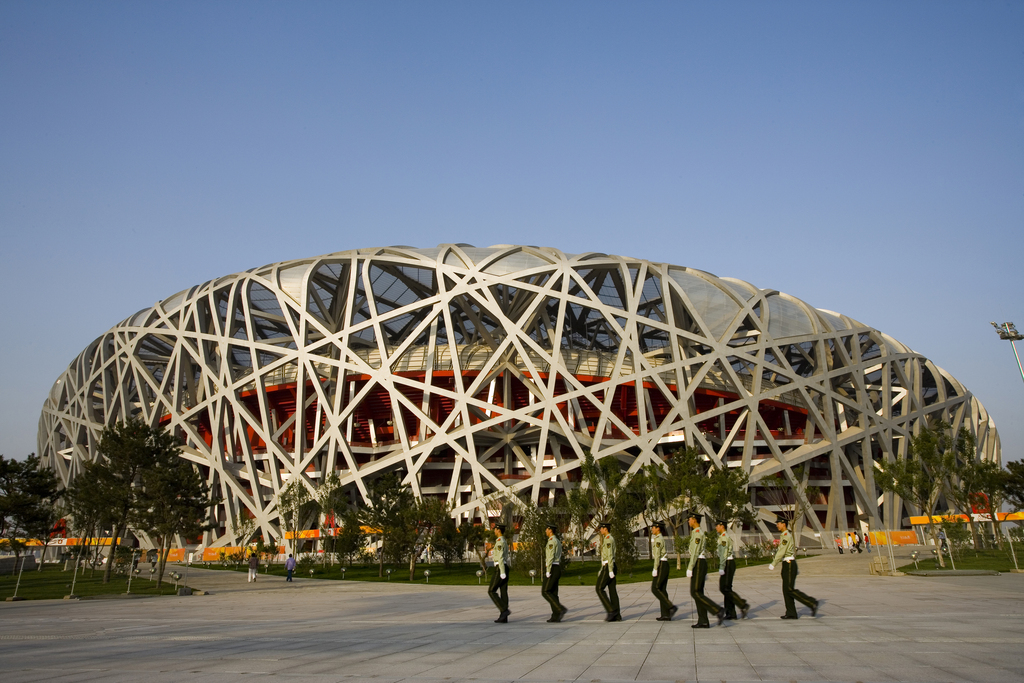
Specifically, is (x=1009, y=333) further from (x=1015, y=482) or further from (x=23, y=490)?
(x=23, y=490)

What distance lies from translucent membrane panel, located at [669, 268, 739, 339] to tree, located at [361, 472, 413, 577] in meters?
18.5

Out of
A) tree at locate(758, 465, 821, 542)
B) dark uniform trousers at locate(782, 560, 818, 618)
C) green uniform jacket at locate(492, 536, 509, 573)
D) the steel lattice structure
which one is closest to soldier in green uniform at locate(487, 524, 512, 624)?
green uniform jacket at locate(492, 536, 509, 573)

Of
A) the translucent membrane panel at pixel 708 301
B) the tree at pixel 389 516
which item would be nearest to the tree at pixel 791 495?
the translucent membrane panel at pixel 708 301

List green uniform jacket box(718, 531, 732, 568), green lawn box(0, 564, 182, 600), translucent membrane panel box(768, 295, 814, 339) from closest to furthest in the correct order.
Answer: green uniform jacket box(718, 531, 732, 568), green lawn box(0, 564, 182, 600), translucent membrane panel box(768, 295, 814, 339)

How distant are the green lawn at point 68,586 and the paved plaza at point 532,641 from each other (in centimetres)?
627

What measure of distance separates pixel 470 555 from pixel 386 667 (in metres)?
28.1

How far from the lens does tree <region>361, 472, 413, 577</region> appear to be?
2672 cm

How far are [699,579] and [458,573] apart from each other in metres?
20.2

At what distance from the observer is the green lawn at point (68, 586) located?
886 inches

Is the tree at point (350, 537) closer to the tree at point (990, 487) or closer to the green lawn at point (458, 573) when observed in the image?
the green lawn at point (458, 573)

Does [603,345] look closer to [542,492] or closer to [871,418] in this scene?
[542,492]

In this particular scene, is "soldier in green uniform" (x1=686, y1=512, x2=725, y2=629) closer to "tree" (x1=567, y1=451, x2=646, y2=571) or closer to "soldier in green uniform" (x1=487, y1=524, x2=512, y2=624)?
"soldier in green uniform" (x1=487, y1=524, x2=512, y2=624)

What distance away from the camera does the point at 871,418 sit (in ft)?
127

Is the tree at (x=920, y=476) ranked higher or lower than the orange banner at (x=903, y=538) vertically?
higher
